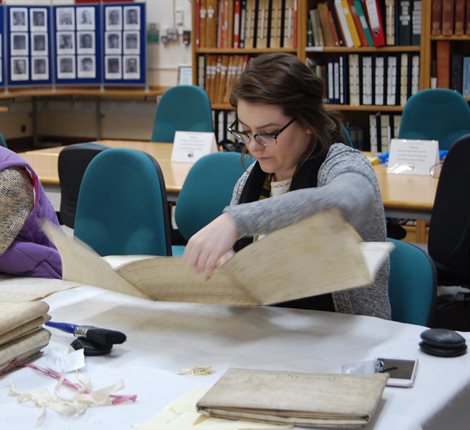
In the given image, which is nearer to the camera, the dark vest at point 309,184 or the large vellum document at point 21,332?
the large vellum document at point 21,332

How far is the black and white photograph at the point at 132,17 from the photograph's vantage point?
323 inches

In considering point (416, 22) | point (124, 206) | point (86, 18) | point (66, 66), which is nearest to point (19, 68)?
point (66, 66)

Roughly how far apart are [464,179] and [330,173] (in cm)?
137

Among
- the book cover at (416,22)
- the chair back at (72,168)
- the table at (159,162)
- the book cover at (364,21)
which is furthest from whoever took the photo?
the book cover at (364,21)

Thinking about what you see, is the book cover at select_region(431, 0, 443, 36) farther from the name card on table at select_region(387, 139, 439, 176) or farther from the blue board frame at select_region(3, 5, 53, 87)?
the blue board frame at select_region(3, 5, 53, 87)

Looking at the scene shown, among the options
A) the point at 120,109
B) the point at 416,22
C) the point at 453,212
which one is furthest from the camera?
the point at 120,109

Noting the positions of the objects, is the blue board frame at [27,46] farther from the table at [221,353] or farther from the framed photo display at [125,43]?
the table at [221,353]

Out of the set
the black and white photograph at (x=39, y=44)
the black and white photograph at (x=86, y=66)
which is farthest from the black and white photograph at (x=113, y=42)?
the black and white photograph at (x=39, y=44)

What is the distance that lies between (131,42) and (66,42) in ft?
2.66

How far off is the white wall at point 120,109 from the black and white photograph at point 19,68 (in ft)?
1.80

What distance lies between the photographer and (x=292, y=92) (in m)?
1.91

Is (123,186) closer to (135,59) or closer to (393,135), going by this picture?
(393,135)

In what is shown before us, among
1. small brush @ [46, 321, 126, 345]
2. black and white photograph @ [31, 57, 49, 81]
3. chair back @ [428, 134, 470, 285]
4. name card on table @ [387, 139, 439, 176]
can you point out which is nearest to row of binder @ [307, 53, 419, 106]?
name card on table @ [387, 139, 439, 176]

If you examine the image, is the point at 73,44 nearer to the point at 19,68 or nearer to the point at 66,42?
the point at 66,42
